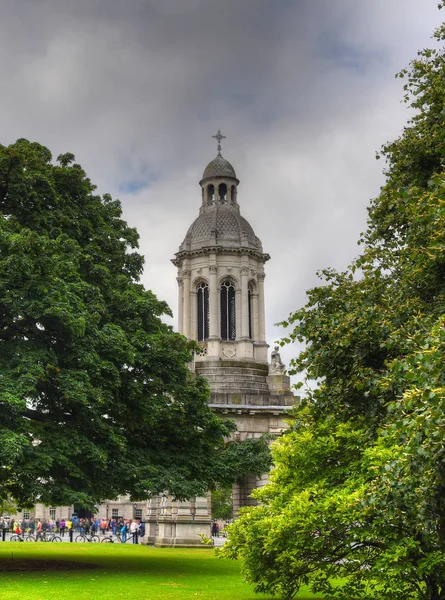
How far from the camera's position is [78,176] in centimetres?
2528

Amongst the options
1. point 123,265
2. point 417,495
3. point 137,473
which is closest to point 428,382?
point 417,495

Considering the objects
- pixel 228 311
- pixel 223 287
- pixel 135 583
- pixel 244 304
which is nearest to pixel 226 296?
pixel 223 287

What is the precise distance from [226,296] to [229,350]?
3.94 m

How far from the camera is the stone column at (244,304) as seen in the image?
49344mm

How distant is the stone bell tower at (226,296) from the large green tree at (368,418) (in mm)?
31278

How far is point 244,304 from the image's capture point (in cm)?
4984

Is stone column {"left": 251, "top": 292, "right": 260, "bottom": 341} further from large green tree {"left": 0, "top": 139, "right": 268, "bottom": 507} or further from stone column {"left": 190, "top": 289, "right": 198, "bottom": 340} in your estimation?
large green tree {"left": 0, "top": 139, "right": 268, "bottom": 507}

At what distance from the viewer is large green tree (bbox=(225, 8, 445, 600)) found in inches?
418

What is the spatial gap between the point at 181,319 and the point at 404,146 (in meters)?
37.6

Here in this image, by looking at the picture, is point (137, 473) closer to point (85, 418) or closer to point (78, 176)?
point (85, 418)

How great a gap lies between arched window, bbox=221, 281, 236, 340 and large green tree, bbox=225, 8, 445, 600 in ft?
112

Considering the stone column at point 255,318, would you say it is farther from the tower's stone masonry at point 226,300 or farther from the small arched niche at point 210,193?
the small arched niche at point 210,193

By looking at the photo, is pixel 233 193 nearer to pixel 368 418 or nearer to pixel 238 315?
pixel 238 315

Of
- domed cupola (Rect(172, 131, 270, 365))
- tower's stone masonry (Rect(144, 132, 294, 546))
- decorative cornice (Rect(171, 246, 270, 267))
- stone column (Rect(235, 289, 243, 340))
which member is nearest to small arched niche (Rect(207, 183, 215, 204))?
tower's stone masonry (Rect(144, 132, 294, 546))
